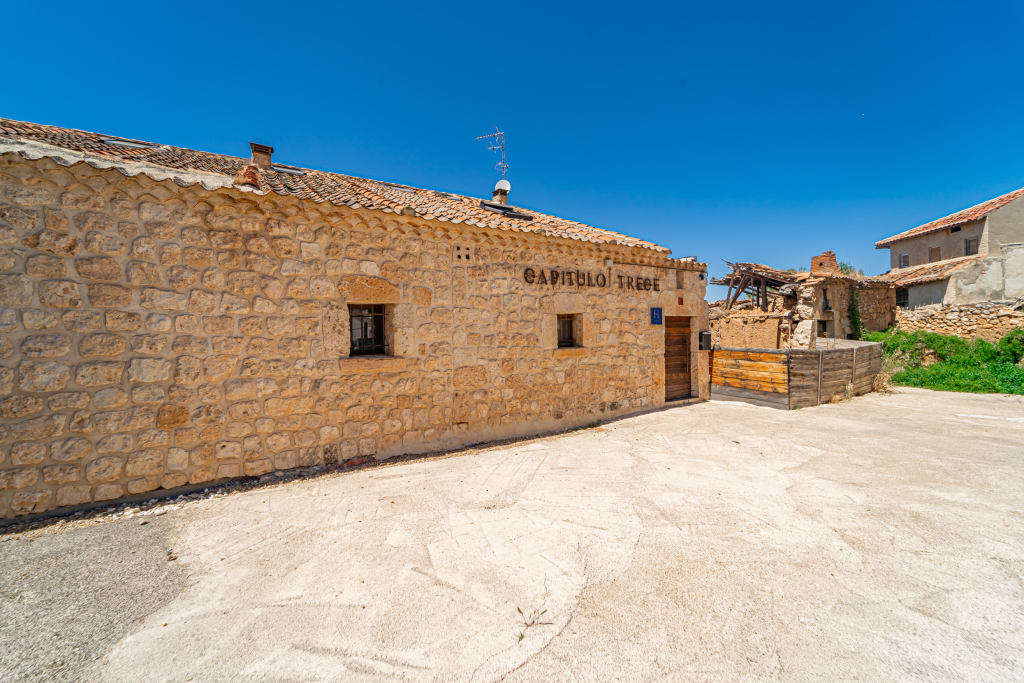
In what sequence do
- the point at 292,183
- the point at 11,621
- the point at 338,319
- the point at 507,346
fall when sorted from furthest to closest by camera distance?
the point at 507,346
the point at 292,183
the point at 338,319
the point at 11,621

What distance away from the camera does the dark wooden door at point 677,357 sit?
8602 mm

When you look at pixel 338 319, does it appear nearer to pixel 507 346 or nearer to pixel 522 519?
pixel 507 346

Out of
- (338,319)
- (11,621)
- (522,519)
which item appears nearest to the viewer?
(11,621)

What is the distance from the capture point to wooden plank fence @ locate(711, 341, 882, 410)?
8.03 metres

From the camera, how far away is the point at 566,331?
715cm

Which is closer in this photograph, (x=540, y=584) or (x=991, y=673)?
(x=991, y=673)

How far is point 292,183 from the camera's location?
5.75 m

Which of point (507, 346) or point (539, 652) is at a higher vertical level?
point (507, 346)

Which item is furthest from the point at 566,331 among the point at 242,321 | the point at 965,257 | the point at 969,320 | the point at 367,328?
the point at 965,257

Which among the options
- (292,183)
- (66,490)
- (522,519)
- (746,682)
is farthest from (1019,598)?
(292,183)

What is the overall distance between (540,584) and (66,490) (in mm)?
4293

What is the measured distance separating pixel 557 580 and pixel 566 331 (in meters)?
4.81

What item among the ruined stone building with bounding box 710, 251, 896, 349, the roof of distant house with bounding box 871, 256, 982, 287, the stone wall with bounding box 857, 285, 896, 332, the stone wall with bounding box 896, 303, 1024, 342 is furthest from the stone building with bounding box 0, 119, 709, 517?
the roof of distant house with bounding box 871, 256, 982, 287

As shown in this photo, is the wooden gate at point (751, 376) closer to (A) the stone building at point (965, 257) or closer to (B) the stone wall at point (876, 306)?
(B) the stone wall at point (876, 306)
